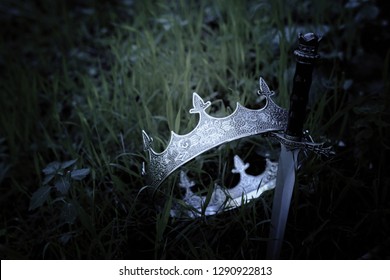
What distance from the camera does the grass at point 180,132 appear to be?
1.07 metres

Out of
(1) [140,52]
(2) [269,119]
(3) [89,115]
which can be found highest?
(2) [269,119]

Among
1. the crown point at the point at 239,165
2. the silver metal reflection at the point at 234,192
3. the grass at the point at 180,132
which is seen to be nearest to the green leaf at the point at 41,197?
the grass at the point at 180,132

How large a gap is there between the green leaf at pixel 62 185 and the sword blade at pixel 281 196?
1.74 feet

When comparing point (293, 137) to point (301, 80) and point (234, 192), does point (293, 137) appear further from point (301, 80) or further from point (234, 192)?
point (234, 192)

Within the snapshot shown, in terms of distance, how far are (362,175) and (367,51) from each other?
0.64m

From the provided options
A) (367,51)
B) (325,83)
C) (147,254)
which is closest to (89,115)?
(147,254)

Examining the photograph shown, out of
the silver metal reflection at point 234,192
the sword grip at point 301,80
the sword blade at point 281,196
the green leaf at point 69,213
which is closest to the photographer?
the sword grip at point 301,80

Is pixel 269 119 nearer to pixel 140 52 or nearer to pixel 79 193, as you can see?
pixel 79 193

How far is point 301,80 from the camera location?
0.77m

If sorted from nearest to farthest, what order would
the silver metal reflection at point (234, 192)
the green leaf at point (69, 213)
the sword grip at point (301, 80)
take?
the sword grip at point (301, 80)
the green leaf at point (69, 213)
the silver metal reflection at point (234, 192)

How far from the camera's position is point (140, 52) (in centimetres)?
162

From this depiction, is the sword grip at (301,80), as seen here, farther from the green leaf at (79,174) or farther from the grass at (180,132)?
the green leaf at (79,174)

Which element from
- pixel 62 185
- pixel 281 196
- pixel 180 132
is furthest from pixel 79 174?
pixel 281 196

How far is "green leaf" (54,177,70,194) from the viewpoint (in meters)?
1.04
